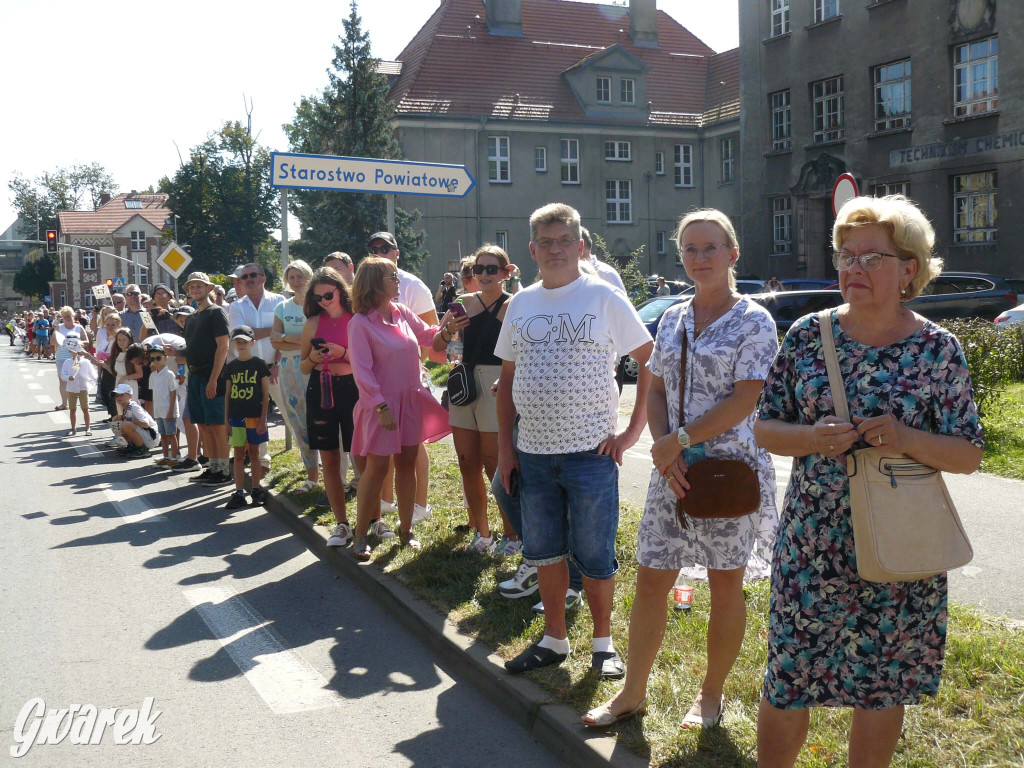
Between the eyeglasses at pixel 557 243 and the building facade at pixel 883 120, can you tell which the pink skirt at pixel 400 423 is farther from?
the building facade at pixel 883 120

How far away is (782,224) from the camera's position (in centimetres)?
3491

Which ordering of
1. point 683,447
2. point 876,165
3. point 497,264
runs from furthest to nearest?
point 876,165 < point 497,264 < point 683,447

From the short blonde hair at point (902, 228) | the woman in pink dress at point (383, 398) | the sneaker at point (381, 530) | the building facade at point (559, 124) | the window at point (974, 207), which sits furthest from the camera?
the building facade at point (559, 124)

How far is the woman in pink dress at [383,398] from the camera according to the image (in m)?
6.80

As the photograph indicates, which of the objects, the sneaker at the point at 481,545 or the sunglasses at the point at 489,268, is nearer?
the sunglasses at the point at 489,268

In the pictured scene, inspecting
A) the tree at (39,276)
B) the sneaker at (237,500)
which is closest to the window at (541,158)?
the sneaker at (237,500)

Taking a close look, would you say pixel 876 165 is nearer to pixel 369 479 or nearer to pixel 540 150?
pixel 540 150

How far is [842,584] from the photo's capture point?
2.89 m

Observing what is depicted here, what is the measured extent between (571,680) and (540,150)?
43.7 metres

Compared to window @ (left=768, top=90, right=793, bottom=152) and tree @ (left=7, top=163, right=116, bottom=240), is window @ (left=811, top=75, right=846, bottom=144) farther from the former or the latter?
tree @ (left=7, top=163, right=116, bottom=240)

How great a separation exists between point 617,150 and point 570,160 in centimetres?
276

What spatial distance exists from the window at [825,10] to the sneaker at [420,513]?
1144 inches

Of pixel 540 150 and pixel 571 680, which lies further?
pixel 540 150

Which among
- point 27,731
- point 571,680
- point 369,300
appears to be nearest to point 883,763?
point 571,680
